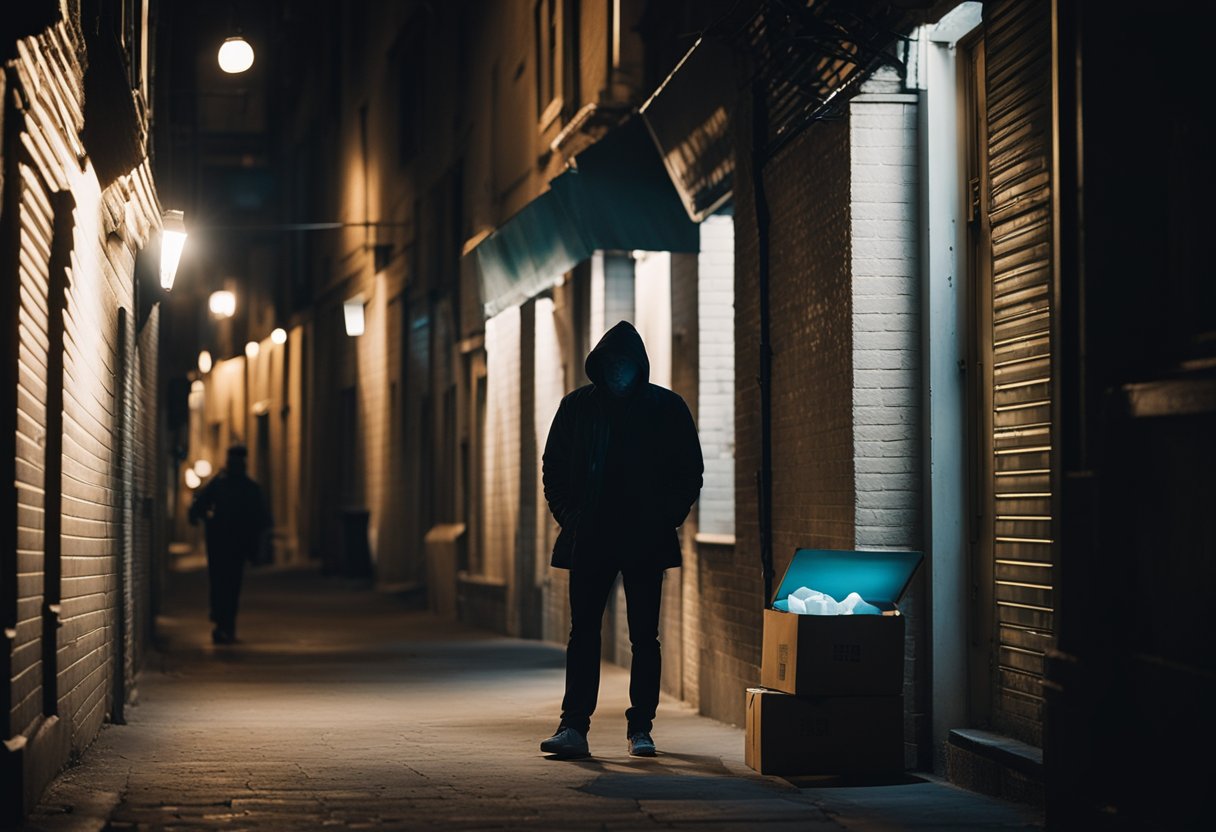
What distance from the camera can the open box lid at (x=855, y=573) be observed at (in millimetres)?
7500

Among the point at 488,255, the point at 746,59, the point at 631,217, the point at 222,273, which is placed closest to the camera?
the point at 746,59

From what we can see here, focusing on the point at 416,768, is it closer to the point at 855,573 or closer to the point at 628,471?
the point at 628,471

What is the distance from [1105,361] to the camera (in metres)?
6.03

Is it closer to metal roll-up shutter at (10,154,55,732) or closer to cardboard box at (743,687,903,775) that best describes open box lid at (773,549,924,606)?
cardboard box at (743,687,903,775)

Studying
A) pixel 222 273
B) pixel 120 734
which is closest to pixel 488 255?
pixel 120 734

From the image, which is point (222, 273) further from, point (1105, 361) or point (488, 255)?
point (1105, 361)

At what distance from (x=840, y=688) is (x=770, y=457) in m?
2.77

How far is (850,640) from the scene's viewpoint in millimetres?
7422

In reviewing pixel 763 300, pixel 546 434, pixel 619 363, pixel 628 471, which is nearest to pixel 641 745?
pixel 628 471

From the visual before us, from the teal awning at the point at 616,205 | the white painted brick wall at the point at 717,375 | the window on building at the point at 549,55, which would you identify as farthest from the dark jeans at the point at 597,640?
the window on building at the point at 549,55

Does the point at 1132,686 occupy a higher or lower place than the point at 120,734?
higher

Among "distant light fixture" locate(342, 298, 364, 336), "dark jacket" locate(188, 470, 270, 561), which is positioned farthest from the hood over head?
"distant light fixture" locate(342, 298, 364, 336)

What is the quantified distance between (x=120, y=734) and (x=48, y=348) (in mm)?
3057

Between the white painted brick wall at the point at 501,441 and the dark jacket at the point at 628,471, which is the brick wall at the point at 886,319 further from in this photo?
the white painted brick wall at the point at 501,441
